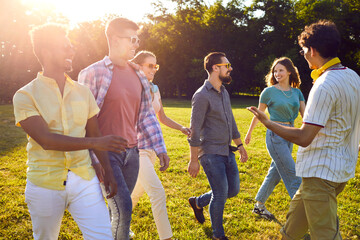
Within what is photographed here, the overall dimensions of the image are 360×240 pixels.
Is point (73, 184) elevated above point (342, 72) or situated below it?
below

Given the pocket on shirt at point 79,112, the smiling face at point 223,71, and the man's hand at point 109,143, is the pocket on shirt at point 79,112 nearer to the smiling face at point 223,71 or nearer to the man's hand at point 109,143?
the man's hand at point 109,143

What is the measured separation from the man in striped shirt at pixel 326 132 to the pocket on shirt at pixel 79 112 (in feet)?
5.06

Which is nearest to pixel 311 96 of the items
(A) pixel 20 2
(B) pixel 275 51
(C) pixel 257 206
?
(C) pixel 257 206

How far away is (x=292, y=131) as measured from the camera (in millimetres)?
2643

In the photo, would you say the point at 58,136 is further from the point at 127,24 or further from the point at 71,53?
the point at 127,24

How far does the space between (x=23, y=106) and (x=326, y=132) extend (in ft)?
8.21

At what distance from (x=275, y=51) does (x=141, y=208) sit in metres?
40.6

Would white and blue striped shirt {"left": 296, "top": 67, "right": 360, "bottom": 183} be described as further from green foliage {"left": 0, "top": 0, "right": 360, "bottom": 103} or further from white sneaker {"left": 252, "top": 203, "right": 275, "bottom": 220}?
green foliage {"left": 0, "top": 0, "right": 360, "bottom": 103}

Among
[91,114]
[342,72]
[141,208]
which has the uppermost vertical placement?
[342,72]

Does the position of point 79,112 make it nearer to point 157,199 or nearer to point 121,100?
point 121,100

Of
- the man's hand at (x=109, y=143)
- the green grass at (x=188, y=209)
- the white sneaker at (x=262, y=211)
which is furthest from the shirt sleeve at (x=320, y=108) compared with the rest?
the white sneaker at (x=262, y=211)

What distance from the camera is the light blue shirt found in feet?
15.9

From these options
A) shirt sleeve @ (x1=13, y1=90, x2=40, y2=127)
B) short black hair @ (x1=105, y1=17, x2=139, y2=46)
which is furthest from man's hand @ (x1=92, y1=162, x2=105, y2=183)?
short black hair @ (x1=105, y1=17, x2=139, y2=46)

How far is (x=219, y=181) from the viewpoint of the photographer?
4051 millimetres
